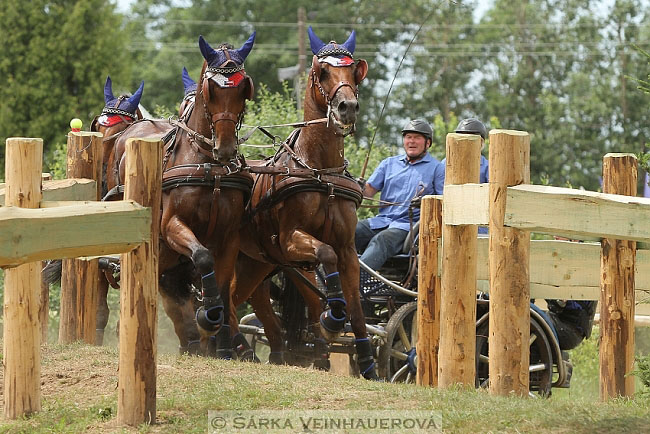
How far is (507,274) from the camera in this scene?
6.47 meters

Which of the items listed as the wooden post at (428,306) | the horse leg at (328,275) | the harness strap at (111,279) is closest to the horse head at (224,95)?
the horse leg at (328,275)

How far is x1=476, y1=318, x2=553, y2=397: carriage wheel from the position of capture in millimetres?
9562

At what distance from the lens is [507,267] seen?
647cm

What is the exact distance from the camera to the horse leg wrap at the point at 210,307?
8.03m

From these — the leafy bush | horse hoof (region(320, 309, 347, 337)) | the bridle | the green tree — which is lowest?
the leafy bush

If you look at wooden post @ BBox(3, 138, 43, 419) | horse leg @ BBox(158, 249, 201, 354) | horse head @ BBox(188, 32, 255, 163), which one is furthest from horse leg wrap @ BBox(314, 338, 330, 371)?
wooden post @ BBox(3, 138, 43, 419)

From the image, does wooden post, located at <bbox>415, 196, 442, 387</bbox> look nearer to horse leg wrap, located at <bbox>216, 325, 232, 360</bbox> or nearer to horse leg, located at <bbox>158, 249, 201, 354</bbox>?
horse leg wrap, located at <bbox>216, 325, 232, 360</bbox>

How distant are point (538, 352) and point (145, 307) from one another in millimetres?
4892

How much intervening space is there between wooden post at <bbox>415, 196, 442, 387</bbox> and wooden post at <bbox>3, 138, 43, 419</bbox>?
9.10 ft

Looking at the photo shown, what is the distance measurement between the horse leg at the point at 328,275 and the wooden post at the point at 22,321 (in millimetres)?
2560

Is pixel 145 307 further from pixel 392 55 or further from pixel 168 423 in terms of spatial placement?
pixel 392 55

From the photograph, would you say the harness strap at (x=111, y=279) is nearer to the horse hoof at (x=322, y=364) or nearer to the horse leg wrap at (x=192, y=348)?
the horse leg wrap at (x=192, y=348)

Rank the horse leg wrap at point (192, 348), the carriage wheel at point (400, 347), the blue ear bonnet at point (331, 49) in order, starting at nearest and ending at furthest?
the blue ear bonnet at point (331, 49)
the horse leg wrap at point (192, 348)
the carriage wheel at point (400, 347)

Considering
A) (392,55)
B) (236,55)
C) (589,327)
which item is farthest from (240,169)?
(392,55)
